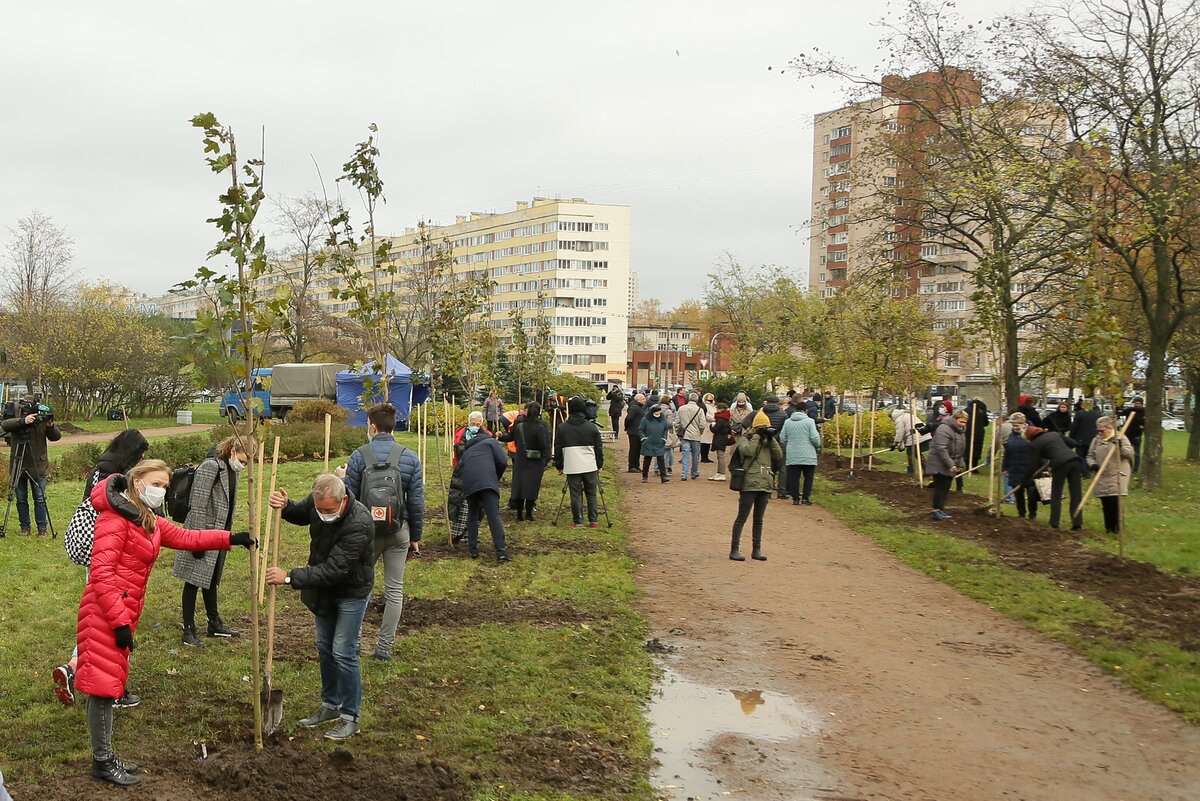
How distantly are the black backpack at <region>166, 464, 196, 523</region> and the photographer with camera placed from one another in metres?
4.14

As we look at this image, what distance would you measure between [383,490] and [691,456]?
52.7ft

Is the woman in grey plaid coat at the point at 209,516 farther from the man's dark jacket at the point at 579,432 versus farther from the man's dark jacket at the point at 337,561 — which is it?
the man's dark jacket at the point at 579,432

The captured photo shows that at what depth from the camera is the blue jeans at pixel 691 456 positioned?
22.7 metres

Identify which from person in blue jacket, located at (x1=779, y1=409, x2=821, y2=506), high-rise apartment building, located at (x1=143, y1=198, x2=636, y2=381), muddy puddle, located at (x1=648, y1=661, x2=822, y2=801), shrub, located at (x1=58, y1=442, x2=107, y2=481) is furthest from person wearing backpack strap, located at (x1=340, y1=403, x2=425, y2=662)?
high-rise apartment building, located at (x1=143, y1=198, x2=636, y2=381)

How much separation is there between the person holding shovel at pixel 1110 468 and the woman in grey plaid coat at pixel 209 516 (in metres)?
11.2

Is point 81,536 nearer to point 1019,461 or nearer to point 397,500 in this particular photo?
point 397,500

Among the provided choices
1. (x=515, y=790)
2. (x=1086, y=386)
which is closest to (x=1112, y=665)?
(x=515, y=790)

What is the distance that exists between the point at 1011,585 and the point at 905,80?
619 inches

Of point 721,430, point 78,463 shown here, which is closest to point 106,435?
point 78,463

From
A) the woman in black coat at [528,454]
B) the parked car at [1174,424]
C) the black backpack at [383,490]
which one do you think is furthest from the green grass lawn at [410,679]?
the parked car at [1174,424]

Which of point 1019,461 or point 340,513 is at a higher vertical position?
point 340,513

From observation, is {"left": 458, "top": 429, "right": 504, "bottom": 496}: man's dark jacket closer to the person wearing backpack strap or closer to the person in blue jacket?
the person wearing backpack strap

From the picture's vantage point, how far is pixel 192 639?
792 centimetres

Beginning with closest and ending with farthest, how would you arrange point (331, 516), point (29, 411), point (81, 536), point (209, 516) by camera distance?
point (331, 516) < point (81, 536) < point (209, 516) < point (29, 411)
